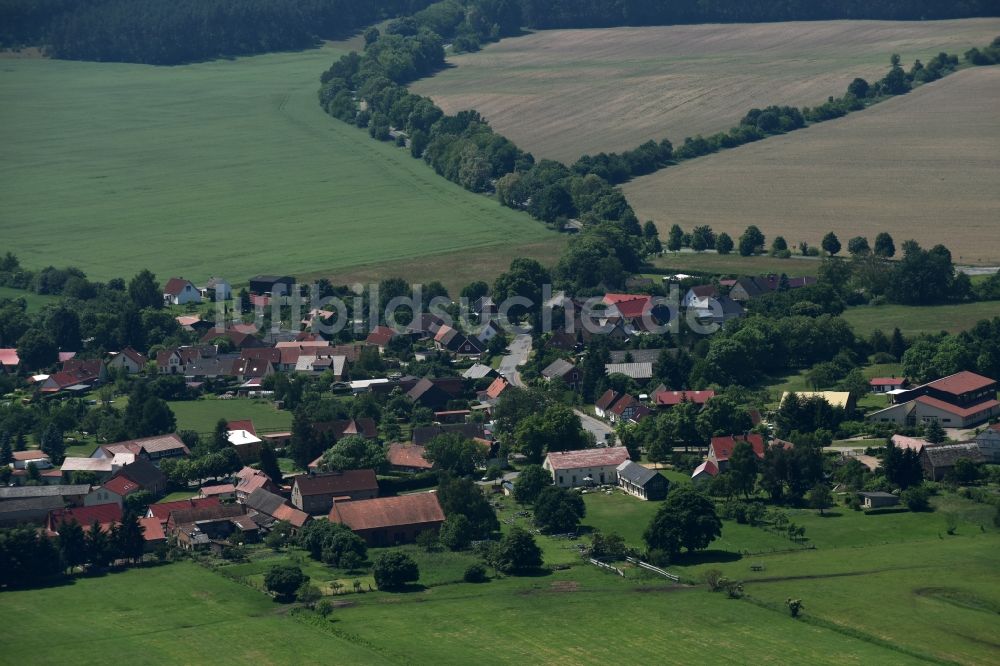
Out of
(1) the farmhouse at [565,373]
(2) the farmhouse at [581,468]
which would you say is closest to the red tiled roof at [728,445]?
(2) the farmhouse at [581,468]

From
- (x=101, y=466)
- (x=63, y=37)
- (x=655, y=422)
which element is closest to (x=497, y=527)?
(x=655, y=422)

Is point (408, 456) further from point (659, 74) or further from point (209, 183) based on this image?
point (659, 74)

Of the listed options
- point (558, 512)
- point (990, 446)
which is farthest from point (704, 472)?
point (990, 446)

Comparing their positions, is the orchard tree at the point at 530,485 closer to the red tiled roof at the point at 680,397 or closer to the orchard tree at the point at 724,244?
the red tiled roof at the point at 680,397

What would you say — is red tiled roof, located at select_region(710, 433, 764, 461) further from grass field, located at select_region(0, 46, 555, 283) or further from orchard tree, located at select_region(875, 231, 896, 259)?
grass field, located at select_region(0, 46, 555, 283)

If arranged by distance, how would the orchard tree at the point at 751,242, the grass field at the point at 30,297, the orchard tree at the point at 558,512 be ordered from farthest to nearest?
1. the orchard tree at the point at 751,242
2. the grass field at the point at 30,297
3. the orchard tree at the point at 558,512
